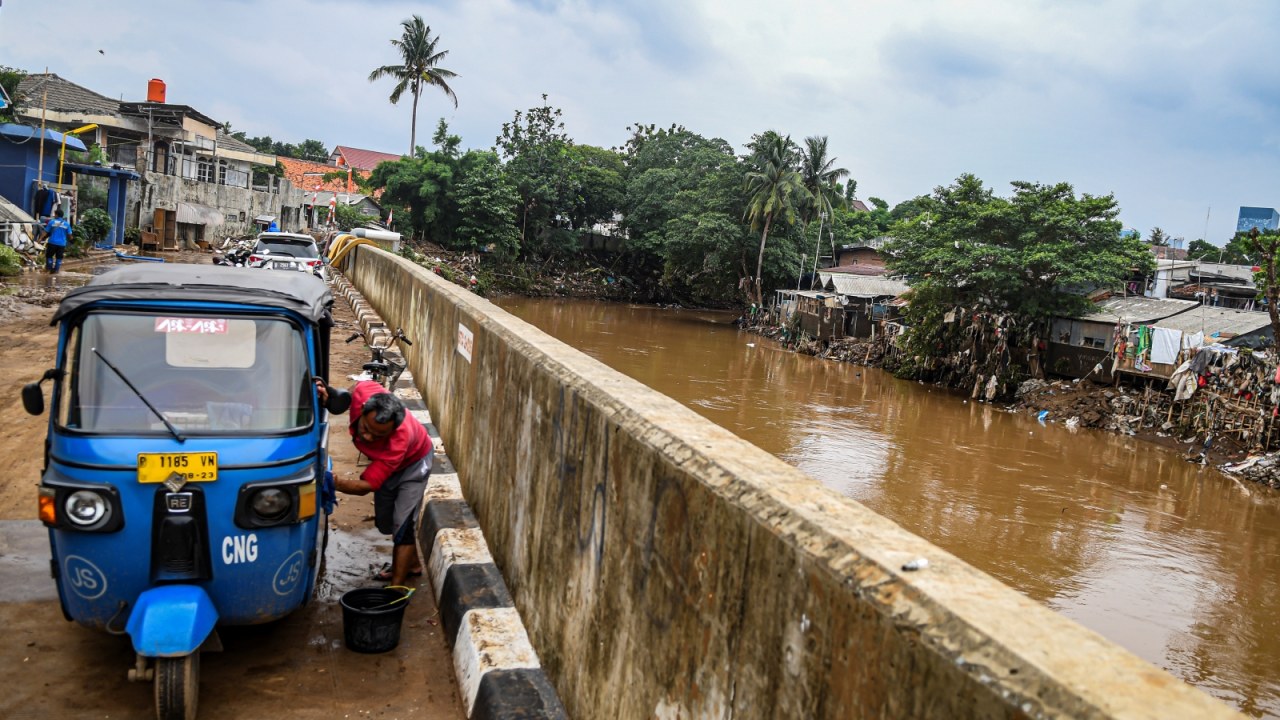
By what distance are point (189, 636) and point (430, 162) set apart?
4802 centimetres

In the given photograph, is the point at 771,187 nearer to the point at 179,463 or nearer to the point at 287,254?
the point at 287,254

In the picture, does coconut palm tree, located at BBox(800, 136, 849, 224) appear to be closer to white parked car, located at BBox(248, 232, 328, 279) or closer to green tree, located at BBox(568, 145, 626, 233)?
green tree, located at BBox(568, 145, 626, 233)

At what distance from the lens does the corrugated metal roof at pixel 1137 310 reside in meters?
25.2

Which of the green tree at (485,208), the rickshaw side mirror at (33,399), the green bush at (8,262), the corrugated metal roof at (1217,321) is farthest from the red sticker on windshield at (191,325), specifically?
the green tree at (485,208)

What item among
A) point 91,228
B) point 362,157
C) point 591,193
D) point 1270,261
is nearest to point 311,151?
point 362,157

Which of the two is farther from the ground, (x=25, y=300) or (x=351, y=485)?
(x=351, y=485)

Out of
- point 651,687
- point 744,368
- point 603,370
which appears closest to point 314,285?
point 603,370

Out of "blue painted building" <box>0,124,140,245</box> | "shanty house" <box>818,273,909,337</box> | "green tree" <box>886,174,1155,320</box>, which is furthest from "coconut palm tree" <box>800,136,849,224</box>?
"blue painted building" <box>0,124,140,245</box>

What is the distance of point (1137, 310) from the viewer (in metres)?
26.3

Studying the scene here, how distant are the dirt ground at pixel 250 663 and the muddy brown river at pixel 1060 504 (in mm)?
7712

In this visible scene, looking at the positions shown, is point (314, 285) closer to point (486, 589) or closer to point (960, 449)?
point (486, 589)

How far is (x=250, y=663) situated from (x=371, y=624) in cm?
58

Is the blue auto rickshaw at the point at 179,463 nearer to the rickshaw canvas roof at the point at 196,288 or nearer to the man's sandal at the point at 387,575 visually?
the rickshaw canvas roof at the point at 196,288

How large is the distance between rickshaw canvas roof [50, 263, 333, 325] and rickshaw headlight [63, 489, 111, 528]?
82 cm
